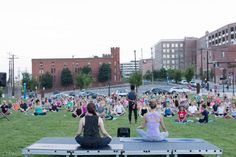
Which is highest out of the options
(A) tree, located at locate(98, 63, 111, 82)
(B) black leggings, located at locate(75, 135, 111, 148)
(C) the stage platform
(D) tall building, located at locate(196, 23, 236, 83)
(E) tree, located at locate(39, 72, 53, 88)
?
(D) tall building, located at locate(196, 23, 236, 83)

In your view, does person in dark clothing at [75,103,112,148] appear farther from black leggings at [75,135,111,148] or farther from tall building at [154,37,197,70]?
tall building at [154,37,197,70]

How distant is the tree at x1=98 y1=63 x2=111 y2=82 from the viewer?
109625mm

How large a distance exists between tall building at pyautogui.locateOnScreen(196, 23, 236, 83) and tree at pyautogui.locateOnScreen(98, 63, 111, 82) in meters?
23.9

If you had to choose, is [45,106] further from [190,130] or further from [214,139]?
[214,139]

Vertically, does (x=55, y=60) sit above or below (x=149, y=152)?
above

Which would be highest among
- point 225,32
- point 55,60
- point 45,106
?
point 225,32

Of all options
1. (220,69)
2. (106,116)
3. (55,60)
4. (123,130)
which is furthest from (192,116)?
(55,60)

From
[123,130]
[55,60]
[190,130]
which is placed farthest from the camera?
[55,60]

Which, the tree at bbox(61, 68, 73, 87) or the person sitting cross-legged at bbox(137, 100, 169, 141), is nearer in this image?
the person sitting cross-legged at bbox(137, 100, 169, 141)

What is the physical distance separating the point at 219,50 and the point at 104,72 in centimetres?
2935

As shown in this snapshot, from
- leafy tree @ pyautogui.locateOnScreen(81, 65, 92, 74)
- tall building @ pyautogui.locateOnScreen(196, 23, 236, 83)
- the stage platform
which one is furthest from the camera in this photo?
leafy tree @ pyautogui.locateOnScreen(81, 65, 92, 74)

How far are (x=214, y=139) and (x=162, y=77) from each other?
4468 inches

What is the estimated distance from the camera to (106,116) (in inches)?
973

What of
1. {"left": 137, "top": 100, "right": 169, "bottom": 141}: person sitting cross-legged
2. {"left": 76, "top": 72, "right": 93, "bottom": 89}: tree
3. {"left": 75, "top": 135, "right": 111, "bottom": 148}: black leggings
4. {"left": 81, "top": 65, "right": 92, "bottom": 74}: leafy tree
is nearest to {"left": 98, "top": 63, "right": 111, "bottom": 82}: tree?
{"left": 81, "top": 65, "right": 92, "bottom": 74}: leafy tree
